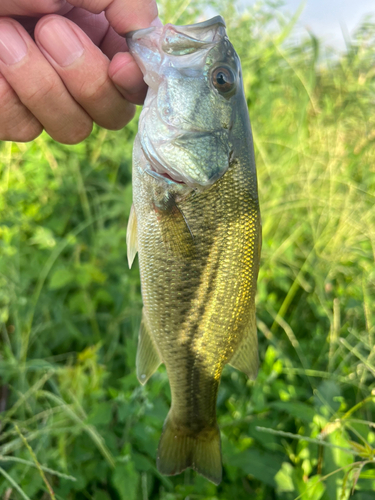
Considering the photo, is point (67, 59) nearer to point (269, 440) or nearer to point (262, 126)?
point (269, 440)

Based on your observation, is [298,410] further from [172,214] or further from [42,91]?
[42,91]

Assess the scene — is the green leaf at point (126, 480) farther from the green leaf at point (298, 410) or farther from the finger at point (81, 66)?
the finger at point (81, 66)

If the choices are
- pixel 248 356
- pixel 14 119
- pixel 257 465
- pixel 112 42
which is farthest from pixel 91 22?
pixel 257 465

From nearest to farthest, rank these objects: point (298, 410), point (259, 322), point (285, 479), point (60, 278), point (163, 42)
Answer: point (163, 42) → point (285, 479) → point (298, 410) → point (60, 278) → point (259, 322)

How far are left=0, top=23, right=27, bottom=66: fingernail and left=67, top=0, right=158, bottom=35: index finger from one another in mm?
236

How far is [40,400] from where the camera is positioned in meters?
2.14

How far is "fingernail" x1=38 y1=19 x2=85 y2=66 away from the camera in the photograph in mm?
1321

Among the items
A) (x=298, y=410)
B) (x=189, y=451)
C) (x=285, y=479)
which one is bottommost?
(x=285, y=479)

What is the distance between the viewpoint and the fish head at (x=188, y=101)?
1271 millimetres

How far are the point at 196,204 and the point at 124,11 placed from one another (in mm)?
776

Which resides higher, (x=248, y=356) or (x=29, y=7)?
(x=29, y=7)

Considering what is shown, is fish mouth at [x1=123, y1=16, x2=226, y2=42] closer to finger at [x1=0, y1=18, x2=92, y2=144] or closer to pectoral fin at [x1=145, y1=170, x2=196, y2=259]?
finger at [x1=0, y1=18, x2=92, y2=144]

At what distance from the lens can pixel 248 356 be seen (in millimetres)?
1414

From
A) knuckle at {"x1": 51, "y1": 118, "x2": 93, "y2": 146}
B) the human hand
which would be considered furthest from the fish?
knuckle at {"x1": 51, "y1": 118, "x2": 93, "y2": 146}
